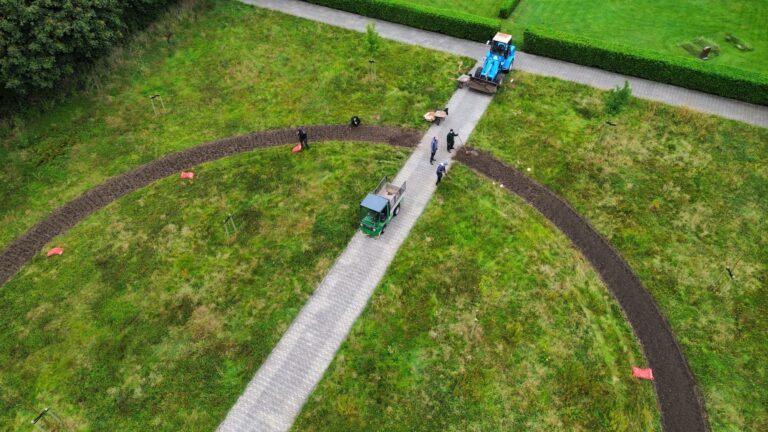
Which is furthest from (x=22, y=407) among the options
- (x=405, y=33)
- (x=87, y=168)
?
(x=405, y=33)

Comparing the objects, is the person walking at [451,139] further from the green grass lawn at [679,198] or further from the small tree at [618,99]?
the small tree at [618,99]

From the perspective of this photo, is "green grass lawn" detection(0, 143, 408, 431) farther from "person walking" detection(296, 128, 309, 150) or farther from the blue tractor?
the blue tractor

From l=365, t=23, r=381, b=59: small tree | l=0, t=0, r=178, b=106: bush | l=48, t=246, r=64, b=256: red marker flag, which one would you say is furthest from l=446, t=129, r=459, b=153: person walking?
l=0, t=0, r=178, b=106: bush

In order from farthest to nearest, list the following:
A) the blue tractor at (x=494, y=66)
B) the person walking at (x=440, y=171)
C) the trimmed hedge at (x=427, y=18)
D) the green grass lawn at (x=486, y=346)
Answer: the trimmed hedge at (x=427, y=18)
the blue tractor at (x=494, y=66)
the person walking at (x=440, y=171)
the green grass lawn at (x=486, y=346)

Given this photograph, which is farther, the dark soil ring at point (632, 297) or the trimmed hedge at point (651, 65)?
the trimmed hedge at point (651, 65)

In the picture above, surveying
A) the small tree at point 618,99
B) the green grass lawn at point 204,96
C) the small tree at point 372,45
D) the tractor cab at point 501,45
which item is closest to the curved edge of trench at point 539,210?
the green grass lawn at point 204,96

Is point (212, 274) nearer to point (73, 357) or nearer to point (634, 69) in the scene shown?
point (73, 357)
